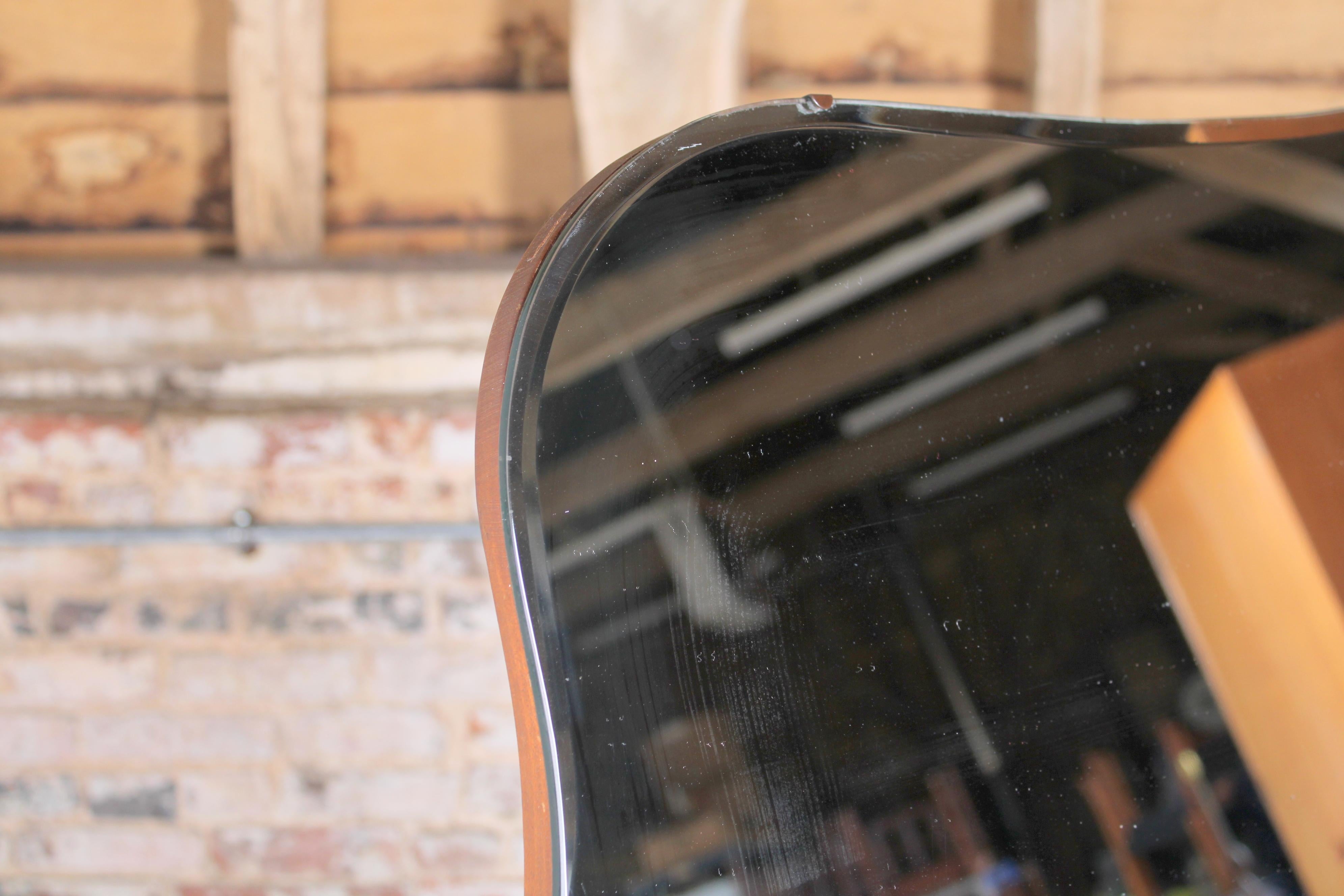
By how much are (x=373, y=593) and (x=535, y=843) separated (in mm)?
1103

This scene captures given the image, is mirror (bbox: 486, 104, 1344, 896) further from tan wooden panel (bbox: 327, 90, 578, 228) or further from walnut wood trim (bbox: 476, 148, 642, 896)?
tan wooden panel (bbox: 327, 90, 578, 228)

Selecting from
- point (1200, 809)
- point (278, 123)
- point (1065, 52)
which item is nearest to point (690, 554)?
point (1200, 809)

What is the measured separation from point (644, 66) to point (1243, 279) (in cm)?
78

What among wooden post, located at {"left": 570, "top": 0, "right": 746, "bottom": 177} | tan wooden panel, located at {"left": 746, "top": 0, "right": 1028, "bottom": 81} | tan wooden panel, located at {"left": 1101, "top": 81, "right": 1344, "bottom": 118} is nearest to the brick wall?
wooden post, located at {"left": 570, "top": 0, "right": 746, "bottom": 177}

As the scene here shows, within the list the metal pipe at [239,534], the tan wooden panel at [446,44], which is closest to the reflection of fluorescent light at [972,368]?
the metal pipe at [239,534]

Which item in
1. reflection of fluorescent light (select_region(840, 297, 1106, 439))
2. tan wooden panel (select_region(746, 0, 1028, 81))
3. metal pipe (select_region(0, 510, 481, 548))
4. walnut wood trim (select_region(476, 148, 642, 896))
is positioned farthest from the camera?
tan wooden panel (select_region(746, 0, 1028, 81))

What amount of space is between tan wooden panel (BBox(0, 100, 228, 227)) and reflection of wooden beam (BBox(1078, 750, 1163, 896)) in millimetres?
1421

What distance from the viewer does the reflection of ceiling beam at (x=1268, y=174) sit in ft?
1.60

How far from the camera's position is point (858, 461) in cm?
36

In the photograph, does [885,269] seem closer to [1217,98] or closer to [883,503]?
[883,503]

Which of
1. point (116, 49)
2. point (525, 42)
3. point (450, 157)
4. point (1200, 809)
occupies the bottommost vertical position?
point (1200, 809)

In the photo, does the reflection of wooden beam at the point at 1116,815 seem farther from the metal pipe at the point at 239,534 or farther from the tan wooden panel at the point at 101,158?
the tan wooden panel at the point at 101,158

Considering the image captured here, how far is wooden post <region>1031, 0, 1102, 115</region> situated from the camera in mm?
1311

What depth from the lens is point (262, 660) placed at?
1276mm
